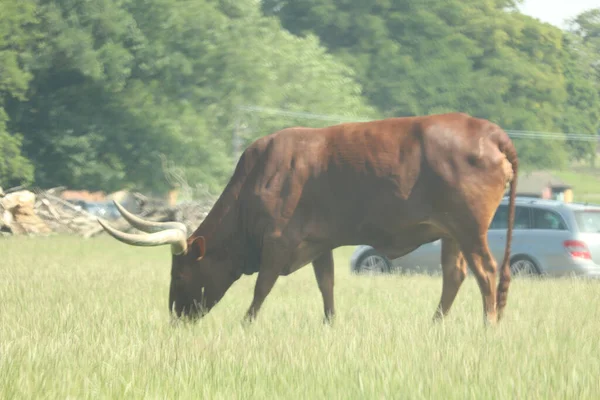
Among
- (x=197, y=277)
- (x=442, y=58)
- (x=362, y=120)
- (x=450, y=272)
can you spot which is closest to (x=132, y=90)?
(x=362, y=120)

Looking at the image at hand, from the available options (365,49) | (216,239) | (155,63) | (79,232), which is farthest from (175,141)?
(216,239)

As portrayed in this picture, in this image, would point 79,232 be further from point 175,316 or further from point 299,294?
point 175,316

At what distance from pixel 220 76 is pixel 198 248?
34.1 meters

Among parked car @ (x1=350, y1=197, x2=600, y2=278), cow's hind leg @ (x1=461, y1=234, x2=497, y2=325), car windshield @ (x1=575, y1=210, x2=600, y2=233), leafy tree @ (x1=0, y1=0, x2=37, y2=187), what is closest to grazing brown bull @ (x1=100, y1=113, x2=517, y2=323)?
cow's hind leg @ (x1=461, y1=234, x2=497, y2=325)

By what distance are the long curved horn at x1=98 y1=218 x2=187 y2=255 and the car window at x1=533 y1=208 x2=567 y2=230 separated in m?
9.74

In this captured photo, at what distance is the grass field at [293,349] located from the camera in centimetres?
596

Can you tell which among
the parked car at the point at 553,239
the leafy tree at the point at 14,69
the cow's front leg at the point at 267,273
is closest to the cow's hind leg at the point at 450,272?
the cow's front leg at the point at 267,273

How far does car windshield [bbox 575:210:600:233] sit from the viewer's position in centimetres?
1839

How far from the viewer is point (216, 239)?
10555 millimetres

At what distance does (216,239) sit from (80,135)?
3054 cm

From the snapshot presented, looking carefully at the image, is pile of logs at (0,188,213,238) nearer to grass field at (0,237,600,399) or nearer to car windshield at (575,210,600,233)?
car windshield at (575,210,600,233)

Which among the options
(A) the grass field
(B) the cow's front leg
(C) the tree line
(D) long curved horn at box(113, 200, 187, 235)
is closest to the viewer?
(A) the grass field

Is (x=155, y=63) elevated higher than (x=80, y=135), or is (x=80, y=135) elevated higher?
(x=155, y=63)

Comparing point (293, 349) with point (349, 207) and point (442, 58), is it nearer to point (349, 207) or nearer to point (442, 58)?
point (349, 207)
